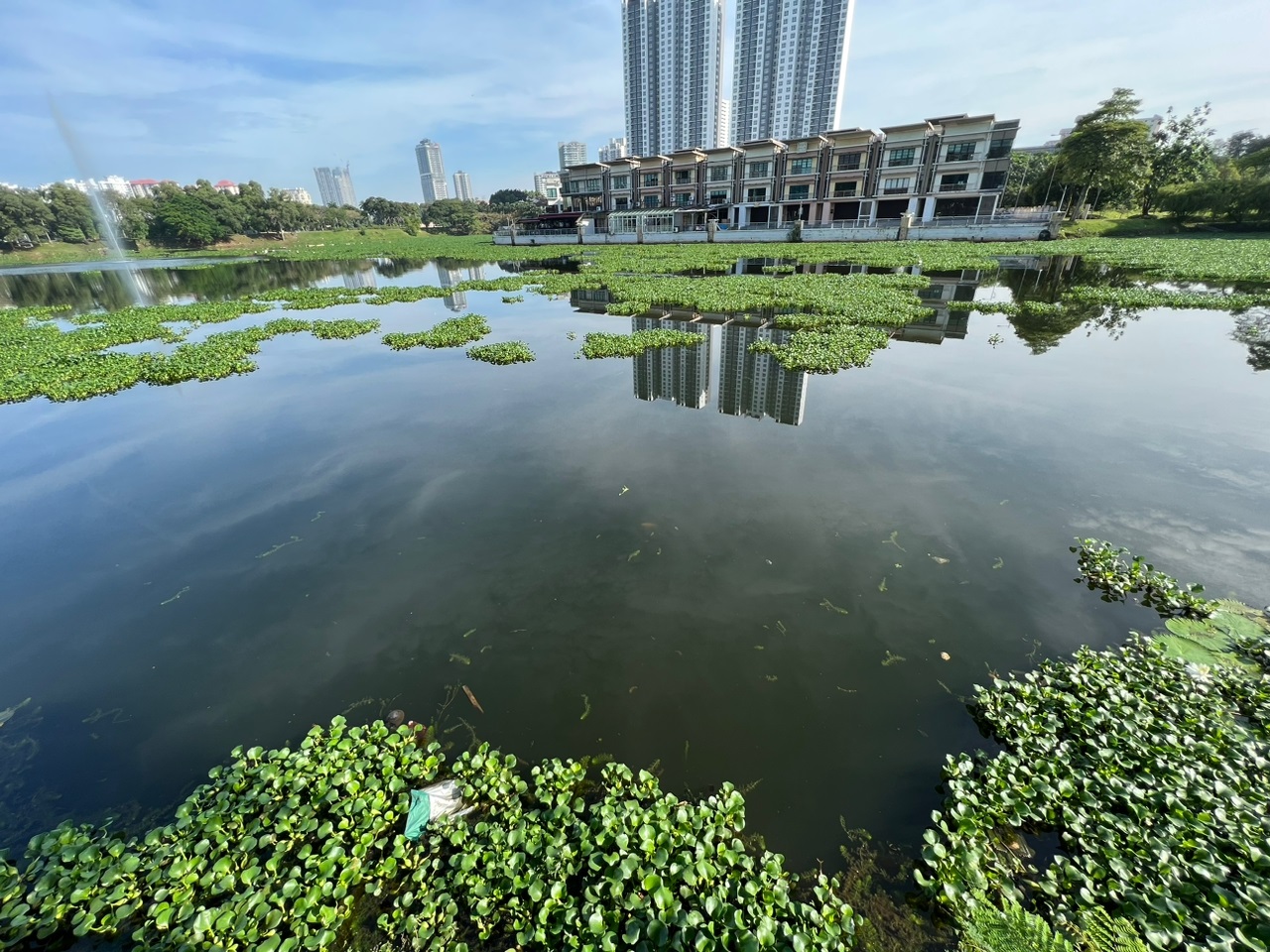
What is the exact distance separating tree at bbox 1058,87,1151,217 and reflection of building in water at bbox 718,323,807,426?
59.3 metres

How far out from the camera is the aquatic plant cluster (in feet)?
10.7

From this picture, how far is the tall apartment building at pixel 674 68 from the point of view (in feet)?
442

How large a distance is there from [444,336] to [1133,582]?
63.5ft

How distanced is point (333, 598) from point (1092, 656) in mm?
8429

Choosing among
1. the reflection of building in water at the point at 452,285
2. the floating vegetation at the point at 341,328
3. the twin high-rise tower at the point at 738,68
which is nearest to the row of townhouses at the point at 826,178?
the reflection of building in water at the point at 452,285

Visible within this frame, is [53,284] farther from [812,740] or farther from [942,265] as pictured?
[942,265]

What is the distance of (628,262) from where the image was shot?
130 feet

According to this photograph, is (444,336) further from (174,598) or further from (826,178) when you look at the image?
(826,178)

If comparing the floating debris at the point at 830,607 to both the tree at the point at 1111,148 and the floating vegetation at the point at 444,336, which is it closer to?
the floating vegetation at the point at 444,336

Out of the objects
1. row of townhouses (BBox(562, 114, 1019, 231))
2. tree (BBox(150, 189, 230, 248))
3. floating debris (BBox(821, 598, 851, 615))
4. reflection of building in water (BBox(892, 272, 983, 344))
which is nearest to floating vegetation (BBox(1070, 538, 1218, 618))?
floating debris (BBox(821, 598, 851, 615))

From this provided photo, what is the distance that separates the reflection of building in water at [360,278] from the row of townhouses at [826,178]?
40.4 m

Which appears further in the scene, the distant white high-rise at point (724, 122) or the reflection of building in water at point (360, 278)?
the distant white high-rise at point (724, 122)

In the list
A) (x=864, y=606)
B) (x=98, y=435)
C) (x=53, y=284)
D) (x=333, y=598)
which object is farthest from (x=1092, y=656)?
(x=53, y=284)

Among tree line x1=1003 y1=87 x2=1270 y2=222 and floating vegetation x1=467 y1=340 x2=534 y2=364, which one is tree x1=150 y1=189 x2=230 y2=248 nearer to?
floating vegetation x1=467 y1=340 x2=534 y2=364
